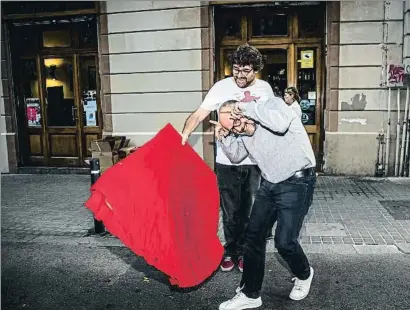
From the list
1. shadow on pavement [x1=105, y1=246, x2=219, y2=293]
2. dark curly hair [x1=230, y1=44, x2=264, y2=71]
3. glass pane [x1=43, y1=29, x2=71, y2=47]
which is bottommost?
shadow on pavement [x1=105, y1=246, x2=219, y2=293]

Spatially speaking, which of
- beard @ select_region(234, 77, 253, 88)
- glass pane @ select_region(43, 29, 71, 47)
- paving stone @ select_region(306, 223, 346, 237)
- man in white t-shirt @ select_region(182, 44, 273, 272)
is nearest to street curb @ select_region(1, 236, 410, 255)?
paving stone @ select_region(306, 223, 346, 237)

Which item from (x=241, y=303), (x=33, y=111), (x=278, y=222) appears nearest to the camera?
(x=278, y=222)

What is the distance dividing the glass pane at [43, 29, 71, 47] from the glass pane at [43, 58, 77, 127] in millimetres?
365

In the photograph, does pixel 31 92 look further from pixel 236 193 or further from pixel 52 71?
pixel 236 193

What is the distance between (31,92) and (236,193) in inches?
331

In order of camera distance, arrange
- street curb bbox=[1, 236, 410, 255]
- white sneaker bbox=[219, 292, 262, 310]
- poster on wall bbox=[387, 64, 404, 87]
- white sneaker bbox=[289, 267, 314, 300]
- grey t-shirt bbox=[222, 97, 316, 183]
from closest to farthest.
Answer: grey t-shirt bbox=[222, 97, 316, 183] → white sneaker bbox=[219, 292, 262, 310] → white sneaker bbox=[289, 267, 314, 300] → street curb bbox=[1, 236, 410, 255] → poster on wall bbox=[387, 64, 404, 87]

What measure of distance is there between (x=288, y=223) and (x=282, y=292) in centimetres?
93

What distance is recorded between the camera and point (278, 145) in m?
3.12

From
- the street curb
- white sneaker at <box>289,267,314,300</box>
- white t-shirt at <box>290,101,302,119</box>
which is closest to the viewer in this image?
white sneaker at <box>289,267,314,300</box>

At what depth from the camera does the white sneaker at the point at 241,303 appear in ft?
11.4

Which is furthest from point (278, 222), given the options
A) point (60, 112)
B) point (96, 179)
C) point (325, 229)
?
point (60, 112)

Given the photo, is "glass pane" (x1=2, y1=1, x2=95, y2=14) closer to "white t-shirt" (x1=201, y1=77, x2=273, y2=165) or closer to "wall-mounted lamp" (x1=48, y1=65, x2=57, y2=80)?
"wall-mounted lamp" (x1=48, y1=65, x2=57, y2=80)

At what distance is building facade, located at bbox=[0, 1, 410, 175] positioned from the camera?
8.61 metres

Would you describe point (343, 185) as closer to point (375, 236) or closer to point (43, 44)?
point (375, 236)
